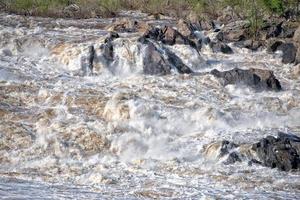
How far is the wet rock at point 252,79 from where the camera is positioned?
1589 centimetres

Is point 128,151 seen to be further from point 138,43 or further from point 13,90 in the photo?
point 138,43

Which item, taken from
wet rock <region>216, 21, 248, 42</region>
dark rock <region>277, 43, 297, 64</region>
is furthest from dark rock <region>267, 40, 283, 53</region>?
wet rock <region>216, 21, 248, 42</region>

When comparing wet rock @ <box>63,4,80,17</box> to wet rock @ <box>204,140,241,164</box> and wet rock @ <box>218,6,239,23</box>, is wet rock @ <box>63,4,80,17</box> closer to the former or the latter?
wet rock @ <box>218,6,239,23</box>

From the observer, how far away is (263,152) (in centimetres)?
1056

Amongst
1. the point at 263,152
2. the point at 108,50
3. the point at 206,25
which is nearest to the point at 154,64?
the point at 108,50

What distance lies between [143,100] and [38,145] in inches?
139

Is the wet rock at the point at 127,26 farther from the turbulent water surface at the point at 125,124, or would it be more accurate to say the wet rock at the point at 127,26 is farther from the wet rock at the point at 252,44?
the turbulent water surface at the point at 125,124

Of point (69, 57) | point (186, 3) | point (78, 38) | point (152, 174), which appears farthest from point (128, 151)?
point (186, 3)

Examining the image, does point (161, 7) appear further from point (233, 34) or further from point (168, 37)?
point (168, 37)

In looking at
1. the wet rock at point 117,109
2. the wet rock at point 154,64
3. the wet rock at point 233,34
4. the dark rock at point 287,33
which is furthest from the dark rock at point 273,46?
the wet rock at point 117,109

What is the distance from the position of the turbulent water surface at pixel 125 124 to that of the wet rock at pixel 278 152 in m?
0.20

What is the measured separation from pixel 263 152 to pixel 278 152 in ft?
0.92

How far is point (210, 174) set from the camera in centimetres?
992

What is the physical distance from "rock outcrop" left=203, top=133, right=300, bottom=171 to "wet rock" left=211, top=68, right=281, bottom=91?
4.87m
